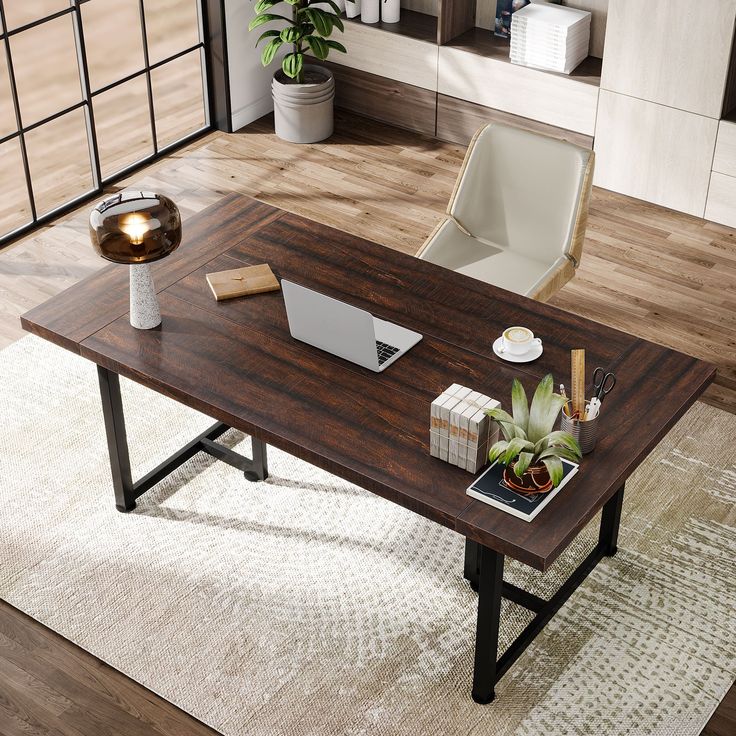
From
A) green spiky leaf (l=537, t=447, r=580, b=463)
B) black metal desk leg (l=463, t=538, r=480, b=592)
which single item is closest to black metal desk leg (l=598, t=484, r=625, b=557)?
black metal desk leg (l=463, t=538, r=480, b=592)

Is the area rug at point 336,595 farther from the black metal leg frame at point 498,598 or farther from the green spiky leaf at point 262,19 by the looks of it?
the green spiky leaf at point 262,19

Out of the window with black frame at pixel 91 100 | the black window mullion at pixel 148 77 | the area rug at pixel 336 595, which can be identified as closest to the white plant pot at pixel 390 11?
the window with black frame at pixel 91 100

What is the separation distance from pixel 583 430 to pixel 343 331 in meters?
0.73

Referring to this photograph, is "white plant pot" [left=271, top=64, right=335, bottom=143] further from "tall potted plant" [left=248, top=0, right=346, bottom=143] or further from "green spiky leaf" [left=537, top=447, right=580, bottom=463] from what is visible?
"green spiky leaf" [left=537, top=447, right=580, bottom=463]

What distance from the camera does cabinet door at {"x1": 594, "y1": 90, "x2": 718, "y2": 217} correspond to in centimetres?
517

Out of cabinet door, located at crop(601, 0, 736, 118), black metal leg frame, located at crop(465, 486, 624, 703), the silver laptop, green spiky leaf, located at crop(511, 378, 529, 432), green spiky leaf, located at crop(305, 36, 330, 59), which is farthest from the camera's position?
green spiky leaf, located at crop(305, 36, 330, 59)

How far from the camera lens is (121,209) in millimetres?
3062

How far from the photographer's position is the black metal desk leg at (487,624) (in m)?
2.80

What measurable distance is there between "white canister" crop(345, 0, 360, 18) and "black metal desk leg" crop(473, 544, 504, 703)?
3.92 metres

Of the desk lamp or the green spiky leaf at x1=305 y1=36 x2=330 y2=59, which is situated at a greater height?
the desk lamp

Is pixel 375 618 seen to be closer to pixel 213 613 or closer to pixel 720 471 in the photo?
pixel 213 613

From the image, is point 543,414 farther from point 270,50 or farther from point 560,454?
point 270,50

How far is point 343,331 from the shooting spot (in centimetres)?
308

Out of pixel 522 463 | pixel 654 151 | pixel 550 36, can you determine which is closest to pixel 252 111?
pixel 550 36
